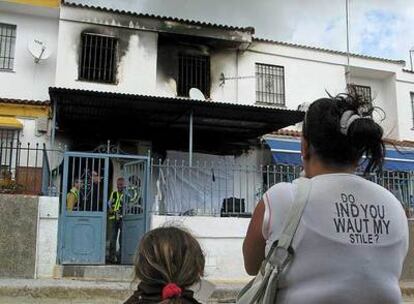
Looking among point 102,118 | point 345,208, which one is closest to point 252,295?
point 345,208

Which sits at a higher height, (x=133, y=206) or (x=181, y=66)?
(x=181, y=66)

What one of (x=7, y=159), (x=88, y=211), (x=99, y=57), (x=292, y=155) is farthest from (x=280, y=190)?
(x=99, y=57)

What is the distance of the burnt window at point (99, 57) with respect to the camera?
1605cm

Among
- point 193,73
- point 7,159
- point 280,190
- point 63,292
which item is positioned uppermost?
point 193,73

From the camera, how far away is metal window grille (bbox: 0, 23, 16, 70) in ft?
52.5

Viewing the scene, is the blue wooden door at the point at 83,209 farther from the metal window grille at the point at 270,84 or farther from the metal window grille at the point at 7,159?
the metal window grille at the point at 270,84

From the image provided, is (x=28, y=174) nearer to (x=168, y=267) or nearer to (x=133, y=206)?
(x=133, y=206)

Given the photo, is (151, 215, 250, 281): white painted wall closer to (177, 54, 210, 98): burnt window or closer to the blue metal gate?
the blue metal gate

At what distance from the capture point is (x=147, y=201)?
38.2 ft

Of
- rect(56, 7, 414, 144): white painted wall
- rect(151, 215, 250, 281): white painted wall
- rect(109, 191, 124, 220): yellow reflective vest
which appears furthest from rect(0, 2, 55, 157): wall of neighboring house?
rect(151, 215, 250, 281): white painted wall

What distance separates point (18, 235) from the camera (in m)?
10.6

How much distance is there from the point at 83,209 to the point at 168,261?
31.9 feet

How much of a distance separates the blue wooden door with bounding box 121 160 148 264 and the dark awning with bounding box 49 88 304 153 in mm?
1573

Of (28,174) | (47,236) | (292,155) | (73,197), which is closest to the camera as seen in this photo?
(47,236)
